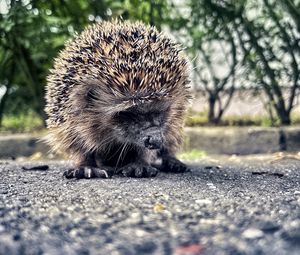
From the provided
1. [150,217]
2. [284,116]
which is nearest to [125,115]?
[150,217]

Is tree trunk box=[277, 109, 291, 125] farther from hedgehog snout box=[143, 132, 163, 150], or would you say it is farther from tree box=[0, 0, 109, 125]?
hedgehog snout box=[143, 132, 163, 150]

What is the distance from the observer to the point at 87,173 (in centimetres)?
384

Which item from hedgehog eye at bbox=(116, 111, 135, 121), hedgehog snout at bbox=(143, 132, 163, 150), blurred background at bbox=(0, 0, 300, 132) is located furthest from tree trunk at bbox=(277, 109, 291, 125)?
hedgehog snout at bbox=(143, 132, 163, 150)

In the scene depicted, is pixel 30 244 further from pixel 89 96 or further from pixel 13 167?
pixel 13 167

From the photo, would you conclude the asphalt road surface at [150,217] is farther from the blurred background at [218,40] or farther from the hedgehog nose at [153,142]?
the blurred background at [218,40]

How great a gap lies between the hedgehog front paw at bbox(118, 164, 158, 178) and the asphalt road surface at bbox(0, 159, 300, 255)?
9.5 inches

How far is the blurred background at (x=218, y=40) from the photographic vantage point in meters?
6.57

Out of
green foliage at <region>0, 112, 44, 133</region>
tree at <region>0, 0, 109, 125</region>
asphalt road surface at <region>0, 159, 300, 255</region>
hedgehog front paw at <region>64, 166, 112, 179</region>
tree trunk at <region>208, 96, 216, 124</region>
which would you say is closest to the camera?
asphalt road surface at <region>0, 159, 300, 255</region>

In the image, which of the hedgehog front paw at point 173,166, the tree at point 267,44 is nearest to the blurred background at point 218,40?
the tree at point 267,44

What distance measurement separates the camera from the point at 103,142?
413cm

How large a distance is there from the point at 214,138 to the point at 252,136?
1.65ft

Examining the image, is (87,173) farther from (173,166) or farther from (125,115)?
(173,166)

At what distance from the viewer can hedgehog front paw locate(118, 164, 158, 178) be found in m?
3.88

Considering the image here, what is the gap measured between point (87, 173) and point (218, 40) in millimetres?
3728
